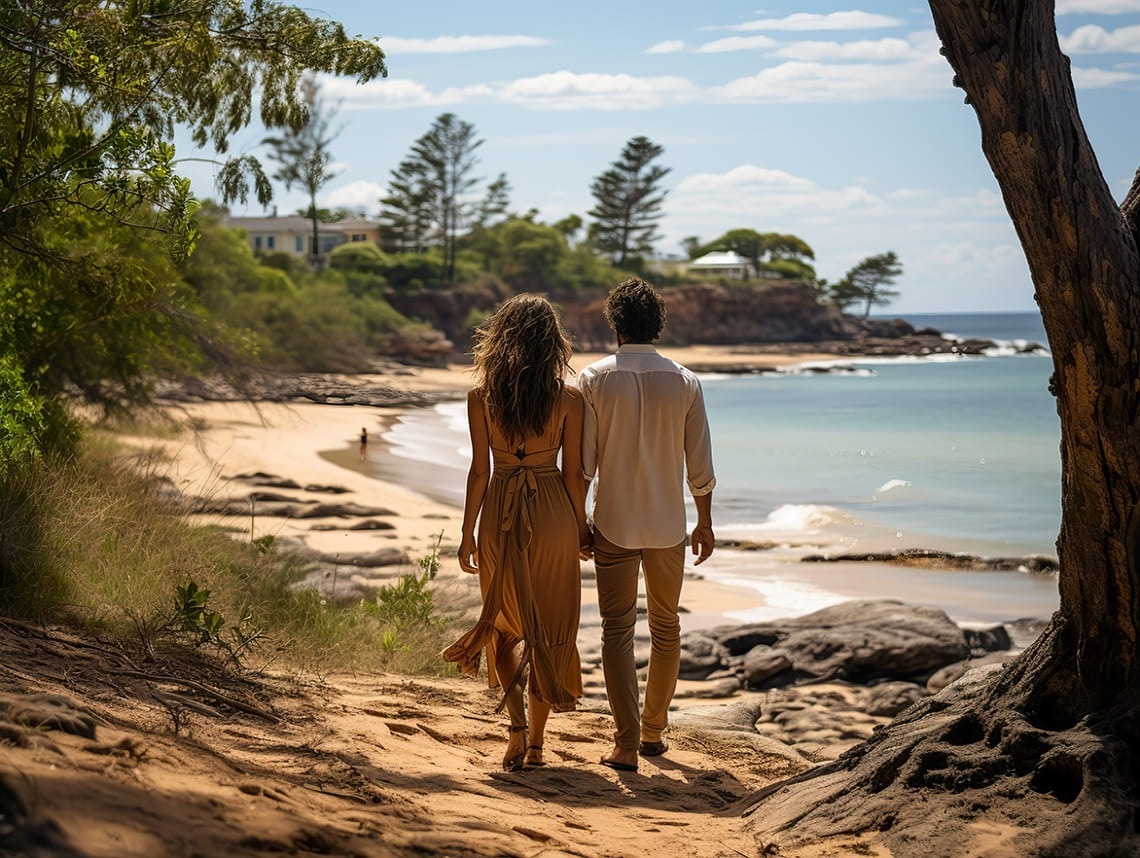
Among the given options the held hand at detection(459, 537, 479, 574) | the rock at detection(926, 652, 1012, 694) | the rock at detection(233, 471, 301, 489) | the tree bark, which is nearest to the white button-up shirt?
the held hand at detection(459, 537, 479, 574)

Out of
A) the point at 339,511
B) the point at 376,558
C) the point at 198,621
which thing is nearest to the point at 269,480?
the point at 339,511

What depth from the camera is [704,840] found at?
411 centimetres

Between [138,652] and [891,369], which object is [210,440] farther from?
[891,369]

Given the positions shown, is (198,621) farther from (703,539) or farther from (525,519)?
(703,539)

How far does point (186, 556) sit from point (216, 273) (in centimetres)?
2029

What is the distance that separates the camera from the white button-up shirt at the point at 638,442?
199 inches

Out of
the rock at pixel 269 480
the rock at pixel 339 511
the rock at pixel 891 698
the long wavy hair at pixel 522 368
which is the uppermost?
the long wavy hair at pixel 522 368

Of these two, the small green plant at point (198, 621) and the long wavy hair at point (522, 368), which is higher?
the long wavy hair at point (522, 368)

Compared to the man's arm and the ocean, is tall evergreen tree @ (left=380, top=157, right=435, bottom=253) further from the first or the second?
the man's arm

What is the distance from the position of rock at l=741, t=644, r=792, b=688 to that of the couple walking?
13.7 feet

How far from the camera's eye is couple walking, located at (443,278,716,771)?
4781 millimetres

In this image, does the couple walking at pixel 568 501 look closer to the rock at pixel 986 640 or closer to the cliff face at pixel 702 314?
the rock at pixel 986 640

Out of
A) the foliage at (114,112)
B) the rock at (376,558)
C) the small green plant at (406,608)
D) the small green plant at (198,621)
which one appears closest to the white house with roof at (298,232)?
the rock at (376,558)

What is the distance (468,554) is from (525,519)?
326 millimetres
